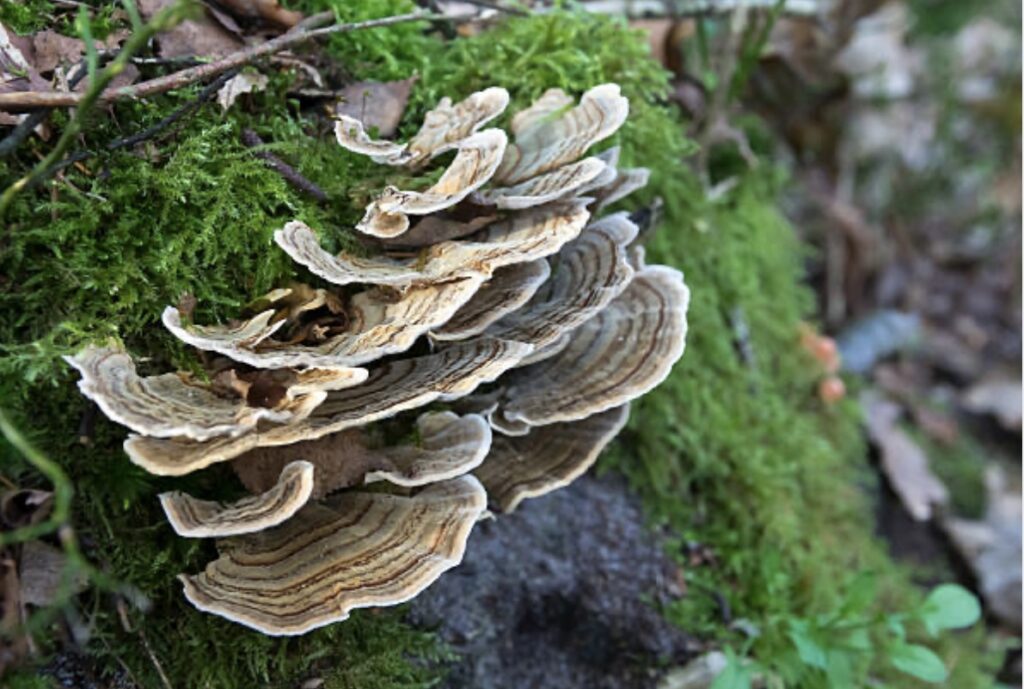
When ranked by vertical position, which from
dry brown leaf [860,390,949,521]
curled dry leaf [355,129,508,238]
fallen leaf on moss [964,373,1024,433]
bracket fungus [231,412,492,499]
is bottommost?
fallen leaf on moss [964,373,1024,433]

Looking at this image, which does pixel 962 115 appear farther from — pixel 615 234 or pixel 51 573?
pixel 51 573

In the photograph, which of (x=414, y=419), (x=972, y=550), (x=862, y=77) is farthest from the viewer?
A: (x=862, y=77)

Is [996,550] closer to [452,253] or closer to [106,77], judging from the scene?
[452,253]

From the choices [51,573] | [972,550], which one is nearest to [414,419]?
[51,573]

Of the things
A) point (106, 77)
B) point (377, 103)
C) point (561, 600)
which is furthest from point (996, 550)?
point (106, 77)

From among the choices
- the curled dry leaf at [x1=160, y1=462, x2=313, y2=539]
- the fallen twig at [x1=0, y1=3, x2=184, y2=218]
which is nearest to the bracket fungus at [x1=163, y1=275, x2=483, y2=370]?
the curled dry leaf at [x1=160, y1=462, x2=313, y2=539]

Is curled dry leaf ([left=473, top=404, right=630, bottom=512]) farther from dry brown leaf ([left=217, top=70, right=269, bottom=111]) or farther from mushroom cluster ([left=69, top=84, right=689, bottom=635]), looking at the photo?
dry brown leaf ([left=217, top=70, right=269, bottom=111])

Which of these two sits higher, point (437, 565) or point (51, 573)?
point (437, 565)
